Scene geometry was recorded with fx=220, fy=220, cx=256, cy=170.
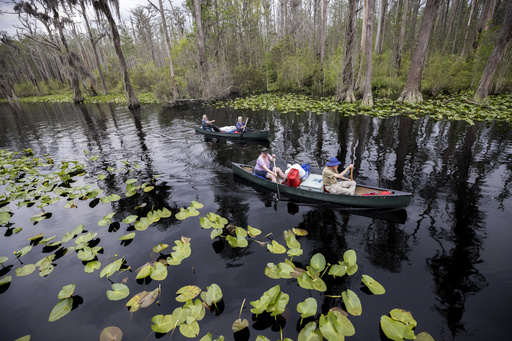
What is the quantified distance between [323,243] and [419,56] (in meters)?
17.3

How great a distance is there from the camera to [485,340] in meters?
2.72

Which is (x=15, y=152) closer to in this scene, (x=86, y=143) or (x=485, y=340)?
(x=86, y=143)

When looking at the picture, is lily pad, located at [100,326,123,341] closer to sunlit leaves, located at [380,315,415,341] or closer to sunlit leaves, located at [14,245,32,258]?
sunlit leaves, located at [14,245,32,258]

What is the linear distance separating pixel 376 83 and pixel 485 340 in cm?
2442

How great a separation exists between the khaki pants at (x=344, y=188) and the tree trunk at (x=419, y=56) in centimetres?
1479

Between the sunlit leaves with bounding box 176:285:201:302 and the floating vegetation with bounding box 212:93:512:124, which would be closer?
the sunlit leaves with bounding box 176:285:201:302

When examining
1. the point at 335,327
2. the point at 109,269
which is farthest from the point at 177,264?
the point at 335,327

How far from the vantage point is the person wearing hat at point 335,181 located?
5.30 m

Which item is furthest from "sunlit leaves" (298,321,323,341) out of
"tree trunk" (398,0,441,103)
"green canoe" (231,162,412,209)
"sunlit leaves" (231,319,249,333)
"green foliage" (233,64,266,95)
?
"green foliage" (233,64,266,95)

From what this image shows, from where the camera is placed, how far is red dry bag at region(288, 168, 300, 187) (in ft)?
19.4

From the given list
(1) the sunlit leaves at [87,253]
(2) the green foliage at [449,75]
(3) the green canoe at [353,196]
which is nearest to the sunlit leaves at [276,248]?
(3) the green canoe at [353,196]

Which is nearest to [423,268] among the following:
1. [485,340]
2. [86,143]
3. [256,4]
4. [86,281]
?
[485,340]

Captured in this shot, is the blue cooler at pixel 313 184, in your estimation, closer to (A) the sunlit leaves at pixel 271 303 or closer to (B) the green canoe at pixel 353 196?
(B) the green canoe at pixel 353 196

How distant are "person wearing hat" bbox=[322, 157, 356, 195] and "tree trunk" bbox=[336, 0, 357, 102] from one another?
14.9m
